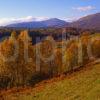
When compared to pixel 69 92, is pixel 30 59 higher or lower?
lower

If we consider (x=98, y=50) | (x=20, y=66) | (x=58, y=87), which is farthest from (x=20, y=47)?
(x=98, y=50)

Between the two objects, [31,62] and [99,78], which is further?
[31,62]

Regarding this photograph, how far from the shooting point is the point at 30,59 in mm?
76375

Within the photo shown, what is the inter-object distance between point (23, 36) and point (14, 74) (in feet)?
47.4

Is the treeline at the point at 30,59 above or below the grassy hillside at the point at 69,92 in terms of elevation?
below

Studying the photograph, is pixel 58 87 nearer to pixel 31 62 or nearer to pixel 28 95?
pixel 28 95

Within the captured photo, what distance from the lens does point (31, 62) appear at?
77.2m

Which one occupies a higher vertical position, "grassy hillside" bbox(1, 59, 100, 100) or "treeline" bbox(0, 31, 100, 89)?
"grassy hillside" bbox(1, 59, 100, 100)

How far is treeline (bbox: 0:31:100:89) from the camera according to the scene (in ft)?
230

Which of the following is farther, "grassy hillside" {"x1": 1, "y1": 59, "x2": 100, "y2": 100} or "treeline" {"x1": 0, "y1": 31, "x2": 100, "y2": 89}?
"treeline" {"x1": 0, "y1": 31, "x2": 100, "y2": 89}

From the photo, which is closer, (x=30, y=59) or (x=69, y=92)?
(x=69, y=92)

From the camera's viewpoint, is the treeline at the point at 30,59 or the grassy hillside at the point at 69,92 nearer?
the grassy hillside at the point at 69,92

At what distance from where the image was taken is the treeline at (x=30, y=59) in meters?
70.2

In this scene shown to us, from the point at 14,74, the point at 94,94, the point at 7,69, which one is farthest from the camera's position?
the point at 14,74
